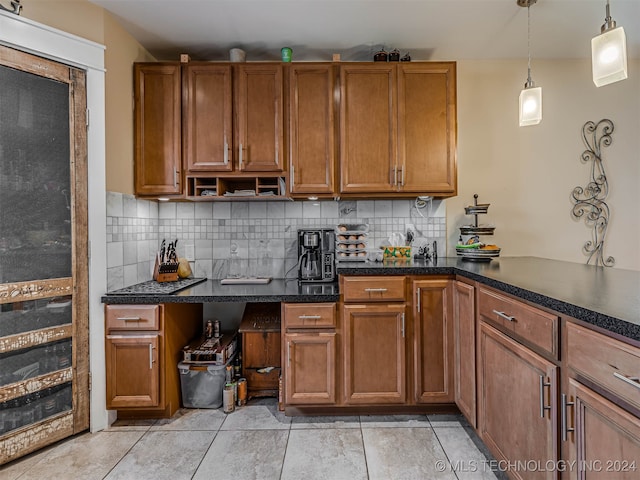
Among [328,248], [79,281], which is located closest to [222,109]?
[328,248]

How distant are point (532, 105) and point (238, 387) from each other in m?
2.56

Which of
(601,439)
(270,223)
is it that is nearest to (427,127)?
(270,223)

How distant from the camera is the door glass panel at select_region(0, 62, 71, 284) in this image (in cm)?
182

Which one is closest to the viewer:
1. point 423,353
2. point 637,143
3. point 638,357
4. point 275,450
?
point 638,357

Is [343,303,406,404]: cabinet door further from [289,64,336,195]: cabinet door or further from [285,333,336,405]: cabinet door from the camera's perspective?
[289,64,336,195]: cabinet door

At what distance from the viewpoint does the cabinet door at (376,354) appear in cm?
219

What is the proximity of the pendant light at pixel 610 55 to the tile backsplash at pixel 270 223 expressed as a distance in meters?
1.45

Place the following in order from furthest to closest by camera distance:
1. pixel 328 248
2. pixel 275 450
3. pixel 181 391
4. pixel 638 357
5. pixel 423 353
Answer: pixel 328 248
pixel 181 391
pixel 423 353
pixel 275 450
pixel 638 357

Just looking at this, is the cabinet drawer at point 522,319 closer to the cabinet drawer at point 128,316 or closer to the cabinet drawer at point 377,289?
the cabinet drawer at point 377,289

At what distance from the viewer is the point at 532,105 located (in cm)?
202

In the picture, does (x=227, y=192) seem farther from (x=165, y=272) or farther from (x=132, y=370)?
(x=132, y=370)

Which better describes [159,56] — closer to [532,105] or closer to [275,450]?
[532,105]

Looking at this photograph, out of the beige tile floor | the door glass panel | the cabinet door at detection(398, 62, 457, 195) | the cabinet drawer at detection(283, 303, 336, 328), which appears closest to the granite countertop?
the cabinet drawer at detection(283, 303, 336, 328)

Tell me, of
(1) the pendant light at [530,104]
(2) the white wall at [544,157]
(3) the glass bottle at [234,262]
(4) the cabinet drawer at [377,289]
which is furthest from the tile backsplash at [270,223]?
(1) the pendant light at [530,104]
